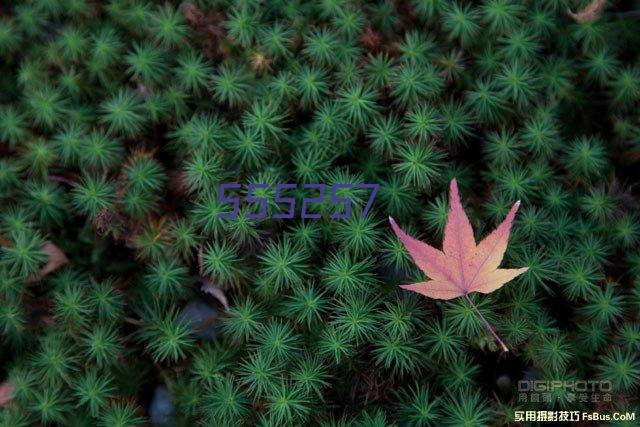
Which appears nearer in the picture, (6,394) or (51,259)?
(6,394)

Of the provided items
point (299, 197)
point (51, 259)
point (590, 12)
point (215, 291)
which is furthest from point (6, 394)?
point (590, 12)

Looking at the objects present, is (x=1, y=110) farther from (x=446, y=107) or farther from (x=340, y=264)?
(x=446, y=107)

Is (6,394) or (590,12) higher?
(590,12)

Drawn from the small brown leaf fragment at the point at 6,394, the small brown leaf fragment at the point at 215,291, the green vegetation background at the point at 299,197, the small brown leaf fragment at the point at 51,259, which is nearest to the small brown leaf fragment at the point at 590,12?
the green vegetation background at the point at 299,197

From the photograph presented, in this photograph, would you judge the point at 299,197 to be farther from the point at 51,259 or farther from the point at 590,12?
the point at 590,12

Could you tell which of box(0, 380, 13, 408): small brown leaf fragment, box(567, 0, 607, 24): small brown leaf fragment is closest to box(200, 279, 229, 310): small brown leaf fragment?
box(0, 380, 13, 408): small brown leaf fragment

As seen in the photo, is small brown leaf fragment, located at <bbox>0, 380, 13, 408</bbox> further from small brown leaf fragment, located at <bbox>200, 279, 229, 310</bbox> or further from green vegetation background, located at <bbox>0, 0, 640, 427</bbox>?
small brown leaf fragment, located at <bbox>200, 279, 229, 310</bbox>

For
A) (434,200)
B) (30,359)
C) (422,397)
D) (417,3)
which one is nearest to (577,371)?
(422,397)
